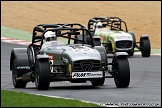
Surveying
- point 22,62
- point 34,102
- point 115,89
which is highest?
point 22,62

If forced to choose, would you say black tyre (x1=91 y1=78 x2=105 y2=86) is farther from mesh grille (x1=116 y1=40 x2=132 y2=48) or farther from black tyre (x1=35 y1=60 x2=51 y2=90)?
mesh grille (x1=116 y1=40 x2=132 y2=48)

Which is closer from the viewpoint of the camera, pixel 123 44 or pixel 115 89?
pixel 115 89

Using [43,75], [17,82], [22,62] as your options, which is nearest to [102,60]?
[43,75]

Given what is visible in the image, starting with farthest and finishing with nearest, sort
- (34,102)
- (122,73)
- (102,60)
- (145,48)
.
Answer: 1. (145,48)
2. (102,60)
3. (122,73)
4. (34,102)

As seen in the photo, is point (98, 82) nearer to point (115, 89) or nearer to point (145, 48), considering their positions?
point (115, 89)

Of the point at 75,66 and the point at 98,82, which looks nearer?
the point at 75,66

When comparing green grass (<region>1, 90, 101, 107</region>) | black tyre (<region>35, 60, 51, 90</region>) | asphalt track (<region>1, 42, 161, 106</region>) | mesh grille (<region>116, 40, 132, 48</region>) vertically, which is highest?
mesh grille (<region>116, 40, 132, 48</region>)

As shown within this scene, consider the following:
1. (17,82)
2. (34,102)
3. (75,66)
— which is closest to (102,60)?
(75,66)

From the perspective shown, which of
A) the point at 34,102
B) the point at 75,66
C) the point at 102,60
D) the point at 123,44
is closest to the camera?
the point at 34,102

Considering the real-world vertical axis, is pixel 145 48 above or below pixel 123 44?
below

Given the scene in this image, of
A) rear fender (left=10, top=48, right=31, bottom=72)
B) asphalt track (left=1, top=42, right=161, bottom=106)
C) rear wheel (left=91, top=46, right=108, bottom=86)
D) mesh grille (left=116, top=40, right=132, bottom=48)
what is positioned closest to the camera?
asphalt track (left=1, top=42, right=161, bottom=106)

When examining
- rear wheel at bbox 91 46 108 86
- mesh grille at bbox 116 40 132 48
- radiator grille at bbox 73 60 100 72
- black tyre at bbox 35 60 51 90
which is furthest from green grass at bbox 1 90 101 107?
mesh grille at bbox 116 40 132 48

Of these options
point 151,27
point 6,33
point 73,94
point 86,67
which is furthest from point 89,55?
point 151,27

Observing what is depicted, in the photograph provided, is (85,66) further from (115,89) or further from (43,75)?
(43,75)
